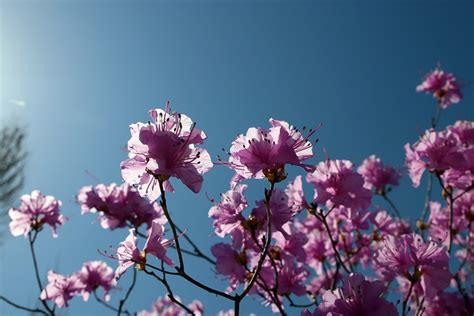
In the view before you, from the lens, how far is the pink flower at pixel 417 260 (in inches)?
94.2

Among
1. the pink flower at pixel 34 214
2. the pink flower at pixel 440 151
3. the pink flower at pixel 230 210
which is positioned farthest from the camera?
the pink flower at pixel 34 214

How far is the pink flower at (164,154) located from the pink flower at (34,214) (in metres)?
2.52

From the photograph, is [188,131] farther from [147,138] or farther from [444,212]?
[444,212]

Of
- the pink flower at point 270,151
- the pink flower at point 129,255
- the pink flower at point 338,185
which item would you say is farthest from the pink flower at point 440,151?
the pink flower at point 129,255

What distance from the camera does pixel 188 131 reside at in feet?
6.53

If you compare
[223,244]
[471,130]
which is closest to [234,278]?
[223,244]

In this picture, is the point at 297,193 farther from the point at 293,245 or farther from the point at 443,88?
the point at 443,88

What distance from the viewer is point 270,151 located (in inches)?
81.7

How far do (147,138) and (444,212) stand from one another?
365 centimetres

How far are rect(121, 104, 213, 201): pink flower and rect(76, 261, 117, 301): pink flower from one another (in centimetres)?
248

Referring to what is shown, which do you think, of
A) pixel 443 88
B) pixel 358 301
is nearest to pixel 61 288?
pixel 358 301

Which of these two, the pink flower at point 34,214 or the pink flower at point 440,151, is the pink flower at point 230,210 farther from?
the pink flower at point 34,214

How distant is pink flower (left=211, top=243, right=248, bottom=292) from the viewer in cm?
294

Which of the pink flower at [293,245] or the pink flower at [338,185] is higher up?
the pink flower at [338,185]
